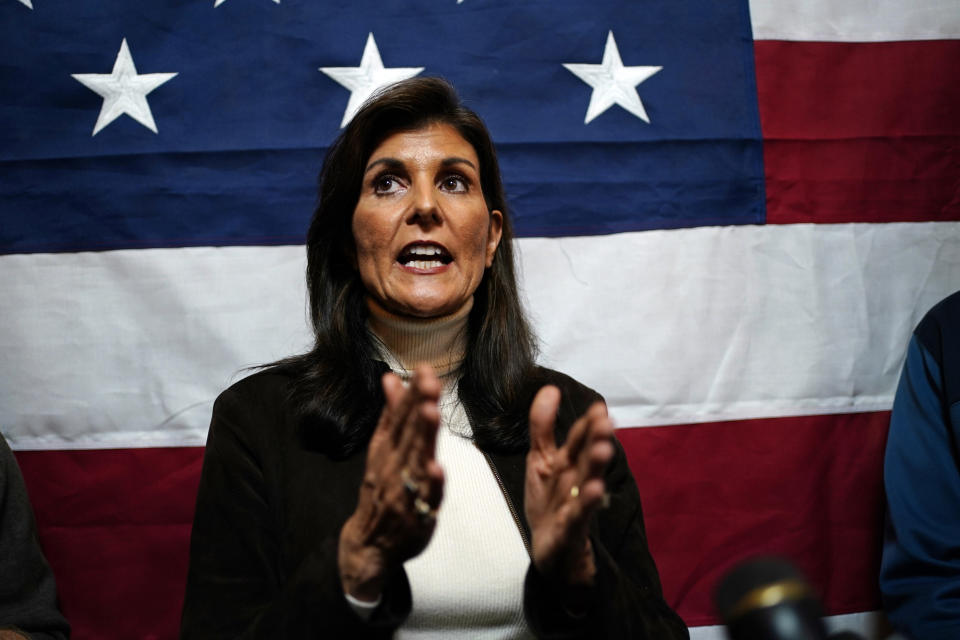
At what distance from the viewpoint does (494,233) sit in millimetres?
1347

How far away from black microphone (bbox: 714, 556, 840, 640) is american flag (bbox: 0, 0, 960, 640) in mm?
1072

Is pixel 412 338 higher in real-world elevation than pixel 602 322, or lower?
lower

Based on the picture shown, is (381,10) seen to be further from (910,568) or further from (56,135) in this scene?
(910,568)

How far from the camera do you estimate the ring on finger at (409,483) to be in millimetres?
729

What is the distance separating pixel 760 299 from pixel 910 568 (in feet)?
1.75

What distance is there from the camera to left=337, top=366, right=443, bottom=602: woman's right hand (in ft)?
2.32

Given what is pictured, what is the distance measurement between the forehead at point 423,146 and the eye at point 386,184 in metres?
0.03

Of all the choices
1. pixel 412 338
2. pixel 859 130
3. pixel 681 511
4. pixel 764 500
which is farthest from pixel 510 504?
pixel 859 130

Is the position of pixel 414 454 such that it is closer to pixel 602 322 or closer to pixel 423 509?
pixel 423 509

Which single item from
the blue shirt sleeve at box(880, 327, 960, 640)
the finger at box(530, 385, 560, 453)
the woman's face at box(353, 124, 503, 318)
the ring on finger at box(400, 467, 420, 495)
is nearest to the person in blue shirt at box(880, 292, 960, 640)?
the blue shirt sleeve at box(880, 327, 960, 640)

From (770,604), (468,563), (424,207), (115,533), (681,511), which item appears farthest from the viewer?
(681,511)

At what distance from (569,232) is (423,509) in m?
0.93

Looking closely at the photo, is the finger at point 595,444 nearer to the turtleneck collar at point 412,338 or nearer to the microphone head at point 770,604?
the microphone head at point 770,604

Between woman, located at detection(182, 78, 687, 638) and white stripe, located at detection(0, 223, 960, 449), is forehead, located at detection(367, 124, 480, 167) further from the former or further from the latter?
white stripe, located at detection(0, 223, 960, 449)
